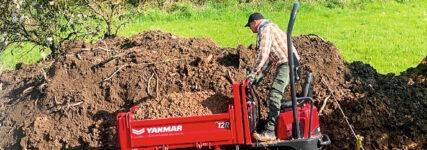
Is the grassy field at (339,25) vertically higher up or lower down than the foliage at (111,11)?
lower down

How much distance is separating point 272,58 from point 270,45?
0.28 meters

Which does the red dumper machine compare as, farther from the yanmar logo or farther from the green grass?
the green grass

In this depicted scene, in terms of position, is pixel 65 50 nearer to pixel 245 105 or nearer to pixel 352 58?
pixel 245 105

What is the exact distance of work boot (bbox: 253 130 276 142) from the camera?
686cm

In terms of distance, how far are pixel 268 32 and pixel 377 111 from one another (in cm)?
182

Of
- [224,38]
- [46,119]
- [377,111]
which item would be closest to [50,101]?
[46,119]

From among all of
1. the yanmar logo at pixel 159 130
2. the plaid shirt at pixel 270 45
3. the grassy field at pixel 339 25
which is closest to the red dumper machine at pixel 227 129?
the yanmar logo at pixel 159 130

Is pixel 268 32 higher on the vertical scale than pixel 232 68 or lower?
higher

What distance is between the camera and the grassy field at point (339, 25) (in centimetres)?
1333

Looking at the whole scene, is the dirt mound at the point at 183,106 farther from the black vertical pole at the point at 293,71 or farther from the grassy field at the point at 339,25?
the grassy field at the point at 339,25

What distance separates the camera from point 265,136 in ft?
22.6

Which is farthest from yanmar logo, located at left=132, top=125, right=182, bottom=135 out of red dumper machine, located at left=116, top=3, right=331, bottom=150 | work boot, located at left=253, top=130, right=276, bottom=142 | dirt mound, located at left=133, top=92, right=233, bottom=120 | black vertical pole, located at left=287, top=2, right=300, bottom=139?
black vertical pole, located at left=287, top=2, right=300, bottom=139

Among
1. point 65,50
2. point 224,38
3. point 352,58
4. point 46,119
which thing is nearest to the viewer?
point 46,119

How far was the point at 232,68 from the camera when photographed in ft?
27.7
